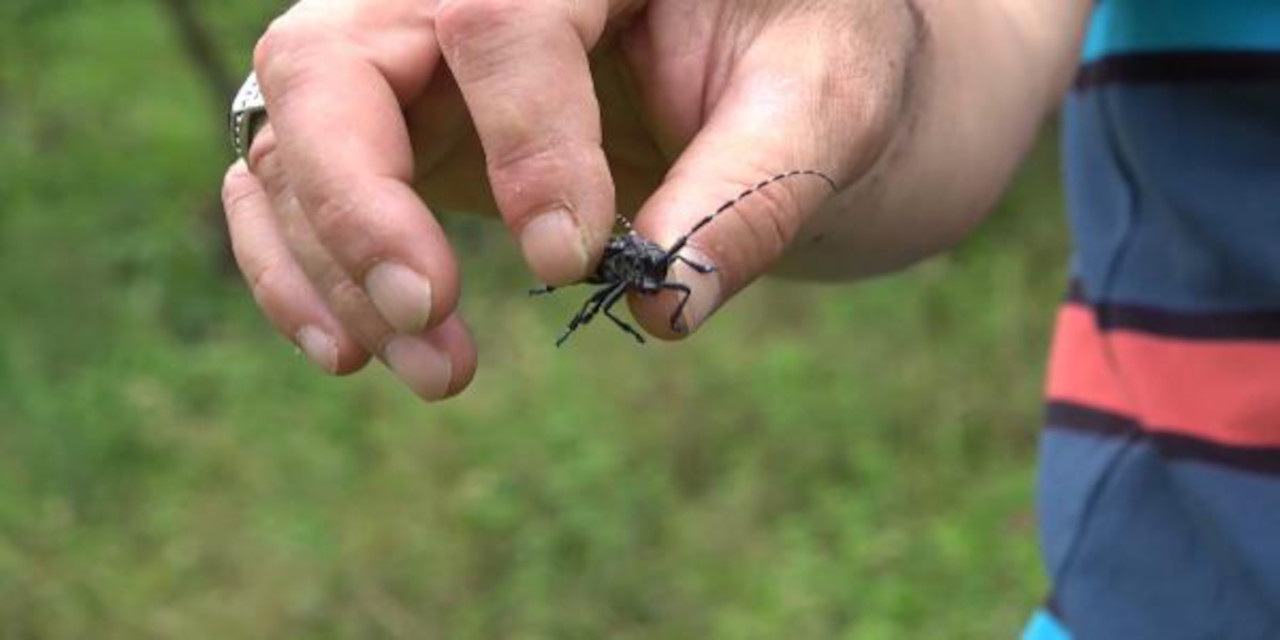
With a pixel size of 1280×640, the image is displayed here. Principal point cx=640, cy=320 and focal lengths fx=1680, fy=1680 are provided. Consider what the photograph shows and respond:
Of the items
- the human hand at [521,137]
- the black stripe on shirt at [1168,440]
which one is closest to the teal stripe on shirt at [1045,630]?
the black stripe on shirt at [1168,440]

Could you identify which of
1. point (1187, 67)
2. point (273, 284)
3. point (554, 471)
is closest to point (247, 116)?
point (273, 284)

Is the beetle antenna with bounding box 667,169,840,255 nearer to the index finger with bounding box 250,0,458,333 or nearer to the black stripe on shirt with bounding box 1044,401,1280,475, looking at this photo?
the index finger with bounding box 250,0,458,333

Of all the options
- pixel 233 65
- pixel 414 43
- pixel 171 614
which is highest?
pixel 414 43

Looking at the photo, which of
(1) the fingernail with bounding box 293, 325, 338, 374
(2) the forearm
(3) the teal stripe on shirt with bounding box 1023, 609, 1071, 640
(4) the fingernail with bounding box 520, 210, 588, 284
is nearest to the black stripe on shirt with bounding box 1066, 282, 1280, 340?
(2) the forearm

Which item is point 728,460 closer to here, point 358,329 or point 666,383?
point 666,383

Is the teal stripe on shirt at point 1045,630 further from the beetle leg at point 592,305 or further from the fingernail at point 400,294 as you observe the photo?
the fingernail at point 400,294

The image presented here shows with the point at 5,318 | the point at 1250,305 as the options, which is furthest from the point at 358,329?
the point at 5,318
